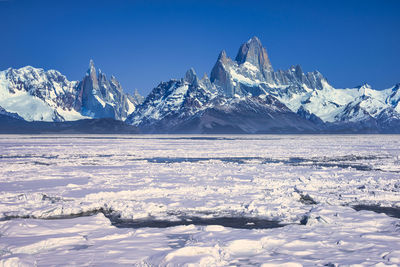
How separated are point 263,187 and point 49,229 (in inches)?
517

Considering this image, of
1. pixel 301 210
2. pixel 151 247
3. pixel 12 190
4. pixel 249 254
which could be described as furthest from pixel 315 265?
pixel 12 190

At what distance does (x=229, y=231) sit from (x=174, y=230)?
6.32 ft

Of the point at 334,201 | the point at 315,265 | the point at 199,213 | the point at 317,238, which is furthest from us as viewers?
the point at 334,201

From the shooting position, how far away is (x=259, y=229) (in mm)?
13680

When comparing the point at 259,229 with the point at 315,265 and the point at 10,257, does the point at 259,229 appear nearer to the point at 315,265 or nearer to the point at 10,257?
the point at 315,265

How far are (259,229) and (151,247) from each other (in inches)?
163

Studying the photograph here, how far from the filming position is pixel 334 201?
741 inches

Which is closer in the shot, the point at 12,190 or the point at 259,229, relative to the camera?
the point at 259,229

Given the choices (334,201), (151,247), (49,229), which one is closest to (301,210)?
(334,201)

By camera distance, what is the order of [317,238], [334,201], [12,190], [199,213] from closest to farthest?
→ [317,238], [199,213], [334,201], [12,190]

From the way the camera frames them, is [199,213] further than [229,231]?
Yes

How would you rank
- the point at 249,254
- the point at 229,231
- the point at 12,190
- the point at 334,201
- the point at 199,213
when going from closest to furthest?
the point at 249,254 → the point at 229,231 → the point at 199,213 → the point at 334,201 → the point at 12,190

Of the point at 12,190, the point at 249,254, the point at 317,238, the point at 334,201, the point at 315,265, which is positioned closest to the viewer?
the point at 315,265

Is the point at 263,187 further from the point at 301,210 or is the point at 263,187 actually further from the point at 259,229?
the point at 259,229
